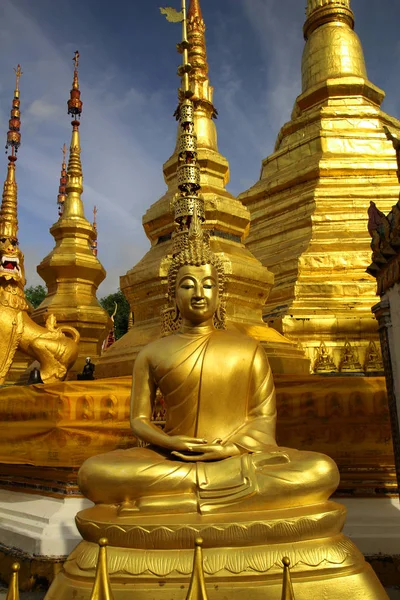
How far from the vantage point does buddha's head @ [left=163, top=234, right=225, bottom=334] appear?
338cm

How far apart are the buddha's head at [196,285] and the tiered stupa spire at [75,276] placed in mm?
6672

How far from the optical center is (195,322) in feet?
11.3

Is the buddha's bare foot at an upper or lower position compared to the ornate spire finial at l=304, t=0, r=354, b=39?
lower

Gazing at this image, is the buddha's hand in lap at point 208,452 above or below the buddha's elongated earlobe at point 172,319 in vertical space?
below

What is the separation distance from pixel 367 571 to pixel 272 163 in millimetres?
9095

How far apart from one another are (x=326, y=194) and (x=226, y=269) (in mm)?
3775

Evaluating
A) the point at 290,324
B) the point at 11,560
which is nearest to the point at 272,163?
the point at 290,324

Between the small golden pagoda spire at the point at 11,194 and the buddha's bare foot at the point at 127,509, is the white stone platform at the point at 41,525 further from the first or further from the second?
the small golden pagoda spire at the point at 11,194

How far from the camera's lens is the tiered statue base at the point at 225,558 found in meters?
2.24

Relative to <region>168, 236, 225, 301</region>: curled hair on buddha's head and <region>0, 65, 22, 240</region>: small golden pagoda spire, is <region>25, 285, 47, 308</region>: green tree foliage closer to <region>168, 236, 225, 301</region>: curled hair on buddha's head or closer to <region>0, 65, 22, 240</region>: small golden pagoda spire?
<region>0, 65, 22, 240</region>: small golden pagoda spire

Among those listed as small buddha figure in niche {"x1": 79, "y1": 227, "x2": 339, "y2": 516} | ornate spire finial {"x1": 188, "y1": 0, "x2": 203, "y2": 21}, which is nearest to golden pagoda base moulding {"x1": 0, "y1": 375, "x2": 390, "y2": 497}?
small buddha figure in niche {"x1": 79, "y1": 227, "x2": 339, "y2": 516}

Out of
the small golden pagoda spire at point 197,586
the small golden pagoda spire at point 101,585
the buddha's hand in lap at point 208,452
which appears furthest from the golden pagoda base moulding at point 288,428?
the small golden pagoda spire at point 197,586

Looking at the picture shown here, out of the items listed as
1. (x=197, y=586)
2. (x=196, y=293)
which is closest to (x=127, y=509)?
(x=197, y=586)

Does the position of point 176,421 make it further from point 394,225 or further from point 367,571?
point 394,225
